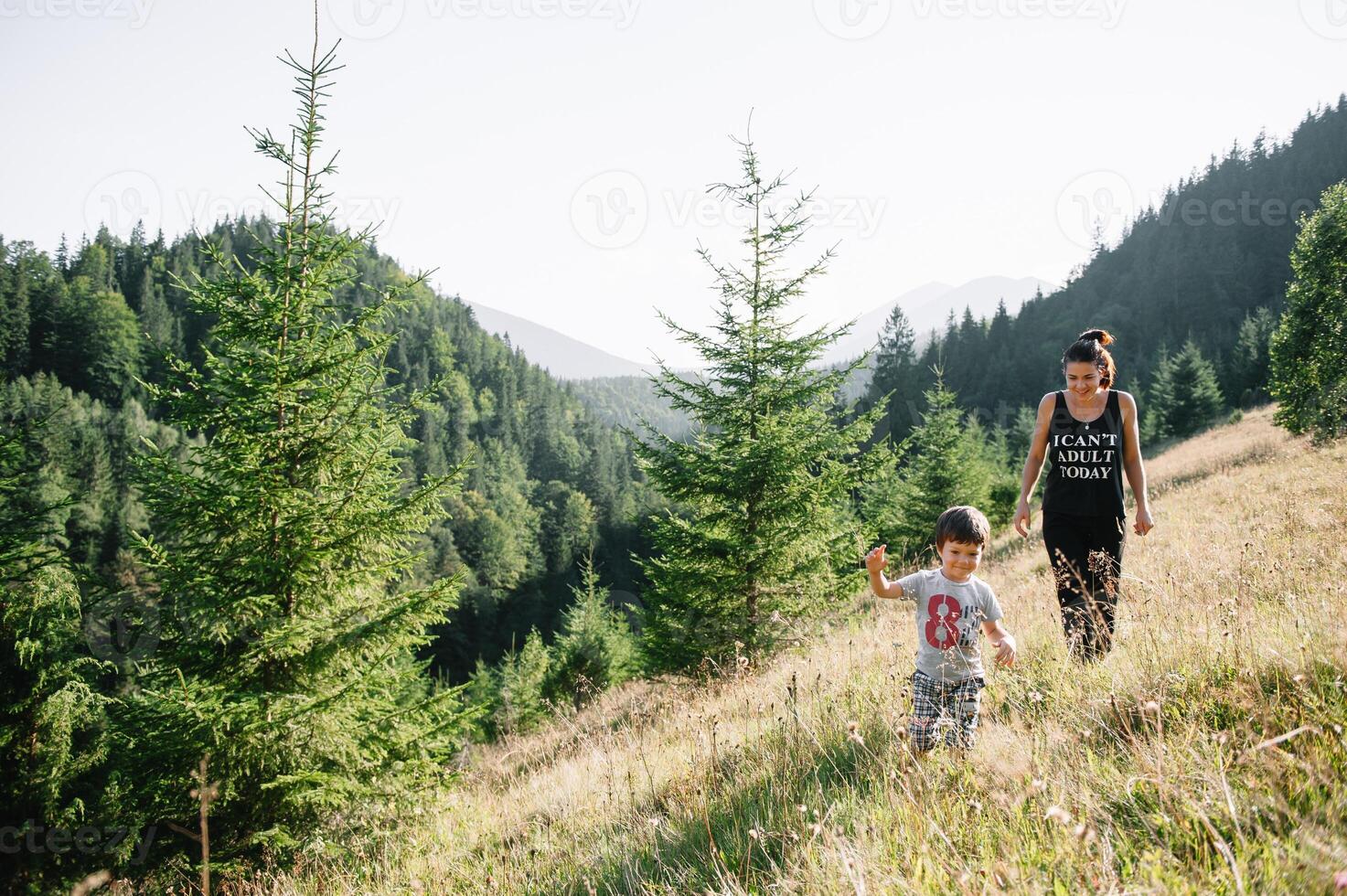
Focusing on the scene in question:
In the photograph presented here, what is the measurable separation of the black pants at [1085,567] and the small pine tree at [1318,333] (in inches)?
683

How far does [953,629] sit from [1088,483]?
1.75 metres

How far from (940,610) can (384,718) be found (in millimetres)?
5057

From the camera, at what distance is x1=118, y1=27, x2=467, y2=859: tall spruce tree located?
4863 millimetres

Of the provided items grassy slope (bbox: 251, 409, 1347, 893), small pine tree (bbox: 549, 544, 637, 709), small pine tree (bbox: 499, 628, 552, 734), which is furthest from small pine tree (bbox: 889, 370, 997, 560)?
small pine tree (bbox: 499, 628, 552, 734)

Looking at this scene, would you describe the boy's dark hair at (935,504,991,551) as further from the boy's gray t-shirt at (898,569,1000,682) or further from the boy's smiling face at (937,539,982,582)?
the boy's gray t-shirt at (898,569,1000,682)

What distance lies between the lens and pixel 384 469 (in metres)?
6.05

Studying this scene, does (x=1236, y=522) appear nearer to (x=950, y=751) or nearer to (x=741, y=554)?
(x=741, y=554)

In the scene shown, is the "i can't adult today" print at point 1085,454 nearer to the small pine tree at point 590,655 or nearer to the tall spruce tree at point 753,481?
the tall spruce tree at point 753,481

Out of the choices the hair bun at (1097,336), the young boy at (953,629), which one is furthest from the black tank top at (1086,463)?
the young boy at (953,629)

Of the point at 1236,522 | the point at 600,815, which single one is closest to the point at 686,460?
the point at 600,815

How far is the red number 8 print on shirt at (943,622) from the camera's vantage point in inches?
120

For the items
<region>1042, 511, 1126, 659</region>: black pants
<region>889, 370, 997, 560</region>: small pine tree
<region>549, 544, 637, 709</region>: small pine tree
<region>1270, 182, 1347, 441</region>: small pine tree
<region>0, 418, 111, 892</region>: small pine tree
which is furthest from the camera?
<region>549, 544, 637, 709</region>: small pine tree

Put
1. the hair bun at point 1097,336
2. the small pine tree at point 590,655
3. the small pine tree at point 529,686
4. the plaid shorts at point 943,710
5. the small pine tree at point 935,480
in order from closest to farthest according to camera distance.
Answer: the plaid shorts at point 943,710
the hair bun at point 1097,336
the small pine tree at point 935,480
the small pine tree at point 529,686
the small pine tree at point 590,655

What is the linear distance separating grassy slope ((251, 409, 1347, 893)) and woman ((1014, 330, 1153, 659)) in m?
0.27
